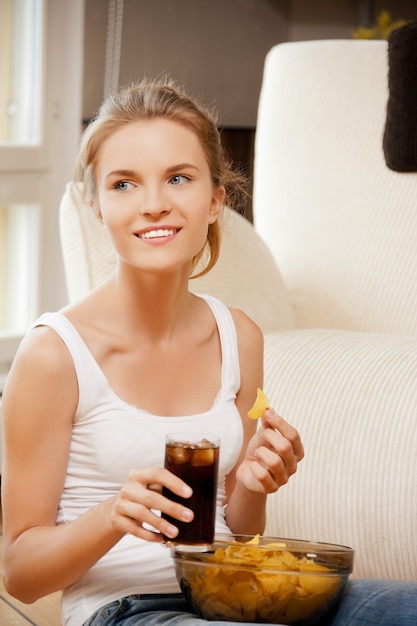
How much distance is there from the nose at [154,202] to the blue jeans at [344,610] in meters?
0.46

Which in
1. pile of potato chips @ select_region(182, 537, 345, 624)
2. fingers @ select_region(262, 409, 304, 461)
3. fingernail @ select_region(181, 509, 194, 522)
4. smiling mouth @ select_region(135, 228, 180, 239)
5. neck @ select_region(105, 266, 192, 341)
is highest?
smiling mouth @ select_region(135, 228, 180, 239)

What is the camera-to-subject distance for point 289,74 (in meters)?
2.46

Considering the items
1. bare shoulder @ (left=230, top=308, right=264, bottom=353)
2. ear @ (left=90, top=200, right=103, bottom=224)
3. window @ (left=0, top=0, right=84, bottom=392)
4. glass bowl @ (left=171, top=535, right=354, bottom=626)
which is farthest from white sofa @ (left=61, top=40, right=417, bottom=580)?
window @ (left=0, top=0, right=84, bottom=392)

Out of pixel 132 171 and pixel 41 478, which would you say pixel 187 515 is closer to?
pixel 41 478

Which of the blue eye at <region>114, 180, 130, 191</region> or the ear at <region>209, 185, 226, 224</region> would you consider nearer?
the blue eye at <region>114, 180, 130, 191</region>

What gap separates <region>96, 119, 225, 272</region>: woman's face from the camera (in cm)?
130

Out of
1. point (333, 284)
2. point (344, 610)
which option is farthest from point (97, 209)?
point (333, 284)

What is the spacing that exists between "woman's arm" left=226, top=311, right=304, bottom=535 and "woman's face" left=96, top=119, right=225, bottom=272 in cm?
21

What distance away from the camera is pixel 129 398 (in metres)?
1.35

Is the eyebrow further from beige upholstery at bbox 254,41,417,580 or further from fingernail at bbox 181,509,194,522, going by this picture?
beige upholstery at bbox 254,41,417,580

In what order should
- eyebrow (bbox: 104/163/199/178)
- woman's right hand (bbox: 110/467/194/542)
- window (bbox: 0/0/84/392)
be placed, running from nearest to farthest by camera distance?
woman's right hand (bbox: 110/467/194/542) < eyebrow (bbox: 104/163/199/178) < window (bbox: 0/0/84/392)

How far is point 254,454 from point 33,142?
2296 mm

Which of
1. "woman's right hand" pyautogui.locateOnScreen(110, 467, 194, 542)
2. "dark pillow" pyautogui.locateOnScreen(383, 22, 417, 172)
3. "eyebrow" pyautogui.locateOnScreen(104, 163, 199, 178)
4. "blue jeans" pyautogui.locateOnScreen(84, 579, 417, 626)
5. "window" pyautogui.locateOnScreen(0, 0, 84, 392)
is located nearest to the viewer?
"woman's right hand" pyautogui.locateOnScreen(110, 467, 194, 542)

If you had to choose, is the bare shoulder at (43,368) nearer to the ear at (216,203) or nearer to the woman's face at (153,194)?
the woman's face at (153,194)
